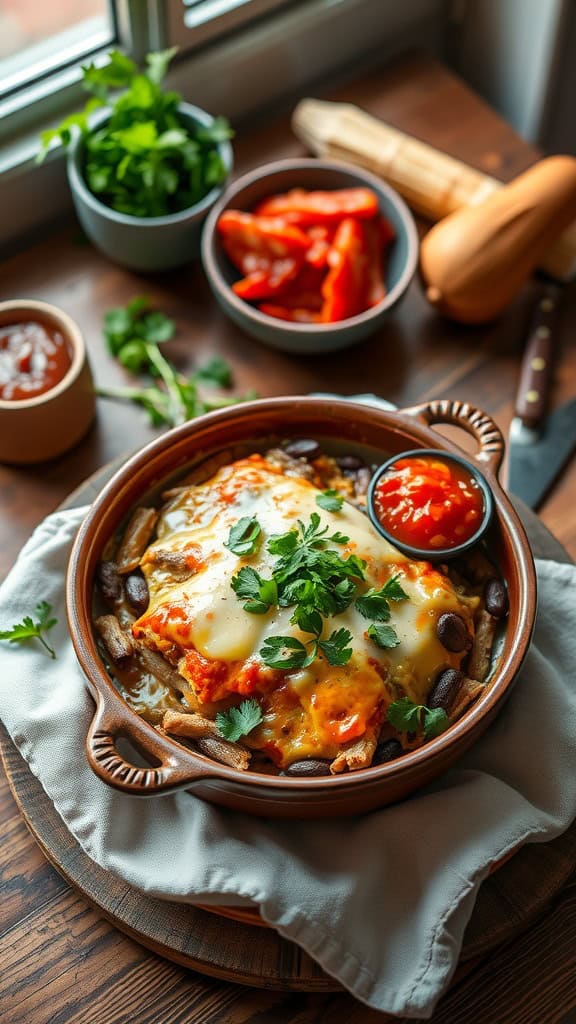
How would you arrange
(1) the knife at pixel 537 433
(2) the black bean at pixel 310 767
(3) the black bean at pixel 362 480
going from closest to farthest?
(2) the black bean at pixel 310 767
(3) the black bean at pixel 362 480
(1) the knife at pixel 537 433

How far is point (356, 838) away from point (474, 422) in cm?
84

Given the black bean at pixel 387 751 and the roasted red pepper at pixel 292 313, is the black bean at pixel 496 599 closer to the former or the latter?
the black bean at pixel 387 751

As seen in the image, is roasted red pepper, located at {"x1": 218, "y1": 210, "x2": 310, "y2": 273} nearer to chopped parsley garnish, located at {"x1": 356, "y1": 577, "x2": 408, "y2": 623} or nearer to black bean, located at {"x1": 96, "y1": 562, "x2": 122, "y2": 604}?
black bean, located at {"x1": 96, "y1": 562, "x2": 122, "y2": 604}

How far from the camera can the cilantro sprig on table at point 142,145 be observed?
104 inches

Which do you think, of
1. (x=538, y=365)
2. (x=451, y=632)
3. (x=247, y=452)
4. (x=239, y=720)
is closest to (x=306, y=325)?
(x=247, y=452)

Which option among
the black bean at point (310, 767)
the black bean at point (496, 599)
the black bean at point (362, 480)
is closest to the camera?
the black bean at point (310, 767)

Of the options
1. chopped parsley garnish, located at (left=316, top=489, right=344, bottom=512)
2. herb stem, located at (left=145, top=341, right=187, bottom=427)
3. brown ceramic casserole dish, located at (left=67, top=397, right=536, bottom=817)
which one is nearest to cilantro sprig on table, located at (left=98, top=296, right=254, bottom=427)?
herb stem, located at (left=145, top=341, right=187, bottom=427)

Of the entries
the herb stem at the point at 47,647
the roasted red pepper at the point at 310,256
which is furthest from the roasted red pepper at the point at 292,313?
the herb stem at the point at 47,647

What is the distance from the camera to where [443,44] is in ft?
11.7

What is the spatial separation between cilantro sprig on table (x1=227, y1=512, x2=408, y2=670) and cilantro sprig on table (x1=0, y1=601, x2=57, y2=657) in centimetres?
45

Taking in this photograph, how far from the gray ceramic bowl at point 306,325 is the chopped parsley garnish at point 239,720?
1032 millimetres

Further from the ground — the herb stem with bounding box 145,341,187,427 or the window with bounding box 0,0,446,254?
the window with bounding box 0,0,446,254

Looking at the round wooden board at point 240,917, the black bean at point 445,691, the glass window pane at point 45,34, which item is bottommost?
the round wooden board at point 240,917

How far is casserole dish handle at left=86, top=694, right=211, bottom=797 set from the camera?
172 cm
